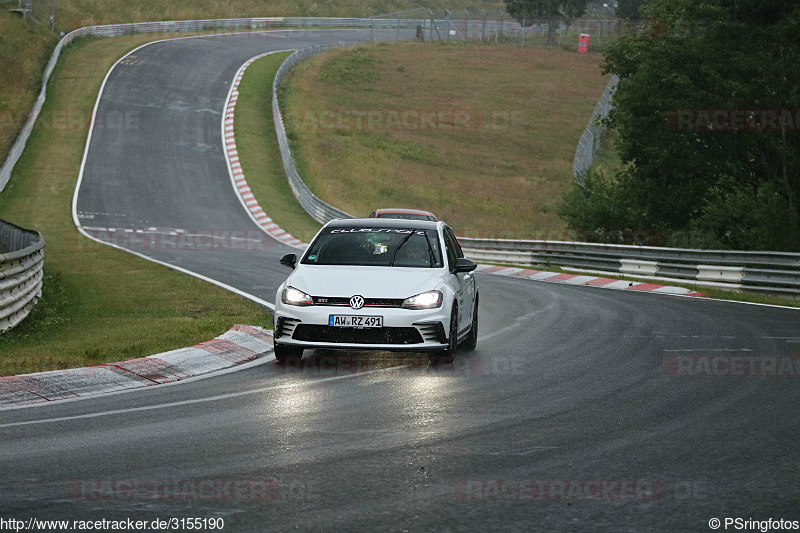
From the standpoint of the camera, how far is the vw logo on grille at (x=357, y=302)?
11289mm

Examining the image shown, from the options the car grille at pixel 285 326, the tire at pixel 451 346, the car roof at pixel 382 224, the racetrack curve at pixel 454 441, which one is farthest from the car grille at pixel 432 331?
the car roof at pixel 382 224

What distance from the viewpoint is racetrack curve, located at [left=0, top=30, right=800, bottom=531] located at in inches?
223

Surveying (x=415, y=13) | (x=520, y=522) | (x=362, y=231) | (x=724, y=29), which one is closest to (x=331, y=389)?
(x=362, y=231)

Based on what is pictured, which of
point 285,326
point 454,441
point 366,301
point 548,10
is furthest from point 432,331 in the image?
point 548,10

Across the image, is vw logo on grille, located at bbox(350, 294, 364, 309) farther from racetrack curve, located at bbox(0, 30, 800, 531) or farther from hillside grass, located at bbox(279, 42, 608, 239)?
hillside grass, located at bbox(279, 42, 608, 239)

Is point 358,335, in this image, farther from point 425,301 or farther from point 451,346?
point 451,346

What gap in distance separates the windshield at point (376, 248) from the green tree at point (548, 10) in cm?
8525

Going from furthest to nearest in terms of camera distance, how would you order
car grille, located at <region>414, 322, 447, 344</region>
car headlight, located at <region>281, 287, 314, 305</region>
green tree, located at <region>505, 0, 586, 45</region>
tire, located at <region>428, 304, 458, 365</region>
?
green tree, located at <region>505, 0, 586, 45</region>, tire, located at <region>428, 304, 458, 365</region>, car headlight, located at <region>281, 287, 314, 305</region>, car grille, located at <region>414, 322, 447, 344</region>

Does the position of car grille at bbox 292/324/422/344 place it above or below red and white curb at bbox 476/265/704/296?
above

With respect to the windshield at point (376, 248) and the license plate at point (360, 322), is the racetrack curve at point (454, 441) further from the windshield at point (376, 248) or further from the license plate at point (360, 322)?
the windshield at point (376, 248)

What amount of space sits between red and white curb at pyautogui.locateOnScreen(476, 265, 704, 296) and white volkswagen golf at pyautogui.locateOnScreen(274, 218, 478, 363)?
12.0m

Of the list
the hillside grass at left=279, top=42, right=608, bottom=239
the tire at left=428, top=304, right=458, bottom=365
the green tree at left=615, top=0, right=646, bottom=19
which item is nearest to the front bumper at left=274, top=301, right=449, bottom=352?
the tire at left=428, top=304, right=458, bottom=365

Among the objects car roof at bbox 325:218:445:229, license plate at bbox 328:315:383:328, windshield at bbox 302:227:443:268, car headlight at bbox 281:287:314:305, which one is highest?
car roof at bbox 325:218:445:229

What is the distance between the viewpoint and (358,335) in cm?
1121
